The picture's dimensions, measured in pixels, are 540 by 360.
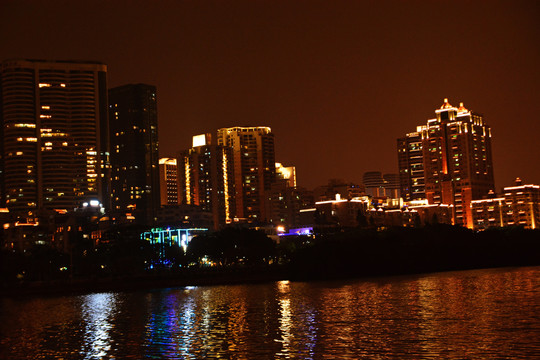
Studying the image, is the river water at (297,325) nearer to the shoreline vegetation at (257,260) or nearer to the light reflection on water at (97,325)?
the light reflection on water at (97,325)

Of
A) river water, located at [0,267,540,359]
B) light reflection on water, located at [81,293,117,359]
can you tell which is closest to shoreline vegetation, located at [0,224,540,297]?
light reflection on water, located at [81,293,117,359]

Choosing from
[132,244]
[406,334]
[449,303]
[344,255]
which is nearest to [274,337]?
[406,334]

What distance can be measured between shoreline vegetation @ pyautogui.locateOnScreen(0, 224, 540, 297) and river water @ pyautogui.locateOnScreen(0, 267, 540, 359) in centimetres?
3476

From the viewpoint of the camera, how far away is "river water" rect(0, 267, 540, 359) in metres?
51.1

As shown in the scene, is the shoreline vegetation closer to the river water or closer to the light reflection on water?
the light reflection on water

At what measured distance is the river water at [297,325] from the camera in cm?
5109

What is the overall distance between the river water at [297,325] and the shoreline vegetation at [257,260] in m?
34.8

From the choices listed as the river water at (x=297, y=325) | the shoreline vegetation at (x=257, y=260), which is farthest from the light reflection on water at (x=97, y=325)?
the shoreline vegetation at (x=257, y=260)

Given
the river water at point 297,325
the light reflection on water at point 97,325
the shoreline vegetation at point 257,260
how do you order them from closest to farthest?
1. the river water at point 297,325
2. the light reflection on water at point 97,325
3. the shoreline vegetation at point 257,260

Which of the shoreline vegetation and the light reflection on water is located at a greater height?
the shoreline vegetation

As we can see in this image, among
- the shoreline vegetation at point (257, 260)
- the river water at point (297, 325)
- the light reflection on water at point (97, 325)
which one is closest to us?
the river water at point (297, 325)

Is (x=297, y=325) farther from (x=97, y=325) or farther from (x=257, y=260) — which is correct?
(x=257, y=260)

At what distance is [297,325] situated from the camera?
6444 centimetres

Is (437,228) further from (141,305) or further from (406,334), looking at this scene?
(406,334)
